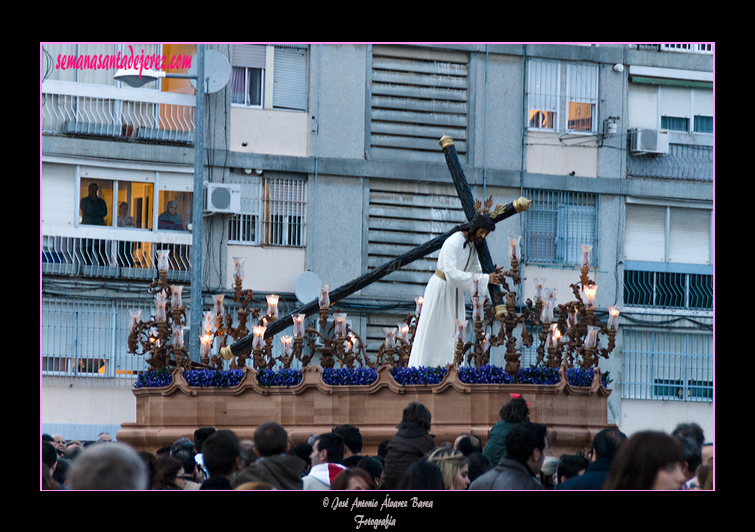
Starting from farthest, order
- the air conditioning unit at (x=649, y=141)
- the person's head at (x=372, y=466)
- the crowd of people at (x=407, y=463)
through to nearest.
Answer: the air conditioning unit at (x=649, y=141) < the person's head at (x=372, y=466) < the crowd of people at (x=407, y=463)

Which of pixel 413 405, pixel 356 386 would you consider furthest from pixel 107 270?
pixel 413 405

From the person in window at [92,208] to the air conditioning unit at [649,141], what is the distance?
11436mm

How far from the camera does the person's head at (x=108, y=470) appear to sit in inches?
171

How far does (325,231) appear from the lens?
946 inches

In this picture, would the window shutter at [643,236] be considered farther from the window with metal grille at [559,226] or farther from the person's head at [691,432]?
the person's head at [691,432]

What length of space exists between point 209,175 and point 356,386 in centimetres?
1133

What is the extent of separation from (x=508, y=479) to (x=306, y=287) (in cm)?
1690

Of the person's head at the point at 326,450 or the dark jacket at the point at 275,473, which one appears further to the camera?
the person's head at the point at 326,450

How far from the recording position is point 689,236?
26188 mm

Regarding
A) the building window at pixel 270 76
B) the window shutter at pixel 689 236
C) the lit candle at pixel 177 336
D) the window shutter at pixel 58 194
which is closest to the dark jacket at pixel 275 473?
the lit candle at pixel 177 336

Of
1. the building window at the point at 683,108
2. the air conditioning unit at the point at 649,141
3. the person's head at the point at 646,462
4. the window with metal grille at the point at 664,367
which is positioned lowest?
the window with metal grille at the point at 664,367

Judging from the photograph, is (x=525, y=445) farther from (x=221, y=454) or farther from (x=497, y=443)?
(x=497, y=443)
